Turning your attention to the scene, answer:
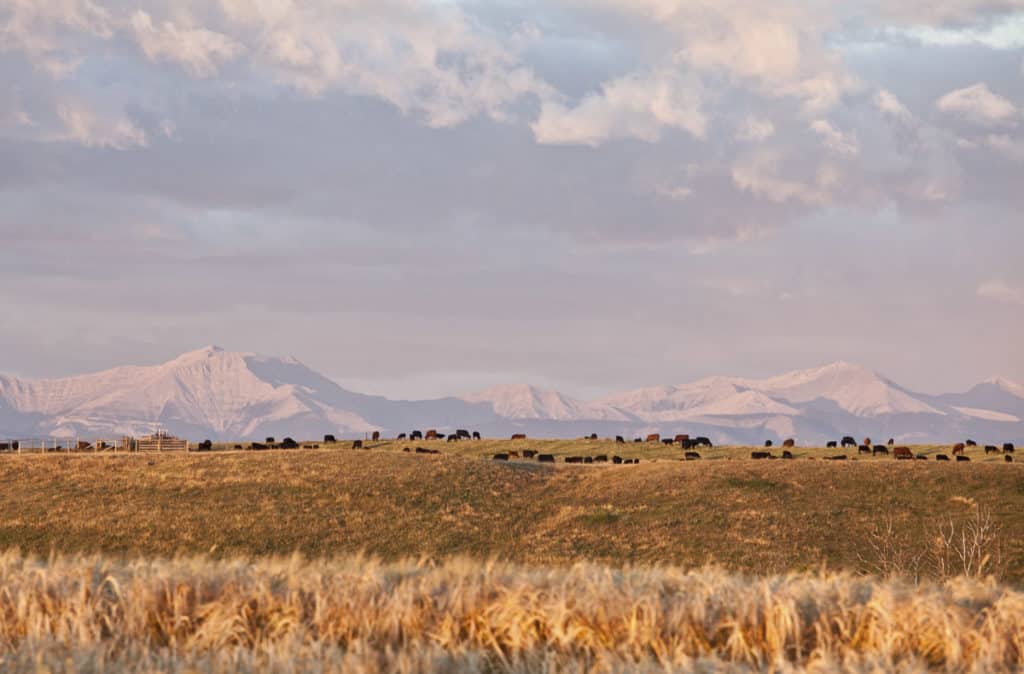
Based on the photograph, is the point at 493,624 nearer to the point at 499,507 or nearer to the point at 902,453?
the point at 499,507

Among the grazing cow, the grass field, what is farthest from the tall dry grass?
the grazing cow

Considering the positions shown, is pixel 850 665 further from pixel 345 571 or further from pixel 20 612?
pixel 20 612

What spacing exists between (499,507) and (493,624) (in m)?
64.8

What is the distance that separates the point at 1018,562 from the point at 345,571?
56.7 meters

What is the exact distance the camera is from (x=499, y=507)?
7288 cm

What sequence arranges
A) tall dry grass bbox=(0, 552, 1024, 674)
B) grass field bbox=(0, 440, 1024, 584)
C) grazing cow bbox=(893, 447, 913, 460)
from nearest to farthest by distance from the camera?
1. tall dry grass bbox=(0, 552, 1024, 674)
2. grass field bbox=(0, 440, 1024, 584)
3. grazing cow bbox=(893, 447, 913, 460)

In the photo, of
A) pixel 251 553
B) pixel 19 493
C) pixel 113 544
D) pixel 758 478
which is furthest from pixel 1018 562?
pixel 19 493

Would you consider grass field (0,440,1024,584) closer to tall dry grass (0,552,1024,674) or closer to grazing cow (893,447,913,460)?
grazing cow (893,447,913,460)

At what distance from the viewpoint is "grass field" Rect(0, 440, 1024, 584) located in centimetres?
6184

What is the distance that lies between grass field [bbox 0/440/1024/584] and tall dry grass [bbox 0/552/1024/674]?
46732mm

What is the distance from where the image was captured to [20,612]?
907 cm

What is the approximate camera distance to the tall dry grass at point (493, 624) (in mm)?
8047

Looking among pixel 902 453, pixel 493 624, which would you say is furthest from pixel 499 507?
pixel 493 624

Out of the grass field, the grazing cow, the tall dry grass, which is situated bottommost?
the grass field
